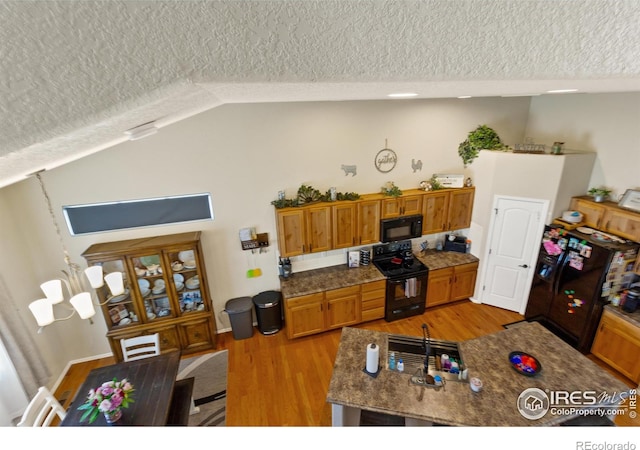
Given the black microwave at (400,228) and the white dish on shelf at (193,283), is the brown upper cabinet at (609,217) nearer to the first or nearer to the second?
the black microwave at (400,228)

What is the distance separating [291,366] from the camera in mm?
3898

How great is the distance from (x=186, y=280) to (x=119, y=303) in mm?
844

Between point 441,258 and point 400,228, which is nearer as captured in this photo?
point 400,228

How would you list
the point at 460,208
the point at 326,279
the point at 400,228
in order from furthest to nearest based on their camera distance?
1. the point at 460,208
2. the point at 400,228
3. the point at 326,279

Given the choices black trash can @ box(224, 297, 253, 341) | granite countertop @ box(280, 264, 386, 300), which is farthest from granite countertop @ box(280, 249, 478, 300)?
black trash can @ box(224, 297, 253, 341)

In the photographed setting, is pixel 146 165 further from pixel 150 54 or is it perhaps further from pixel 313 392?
pixel 150 54

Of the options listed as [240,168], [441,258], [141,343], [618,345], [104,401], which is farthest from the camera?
[441,258]

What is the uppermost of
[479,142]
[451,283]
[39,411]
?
[479,142]

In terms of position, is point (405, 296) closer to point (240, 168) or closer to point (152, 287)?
point (240, 168)

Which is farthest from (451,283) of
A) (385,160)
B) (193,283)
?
(193,283)

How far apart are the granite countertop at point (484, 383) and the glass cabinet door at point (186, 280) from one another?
7.29ft

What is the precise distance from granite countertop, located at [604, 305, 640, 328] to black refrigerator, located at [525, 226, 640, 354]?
86mm

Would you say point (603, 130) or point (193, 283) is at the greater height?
point (603, 130)

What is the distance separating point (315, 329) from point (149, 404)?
225cm
